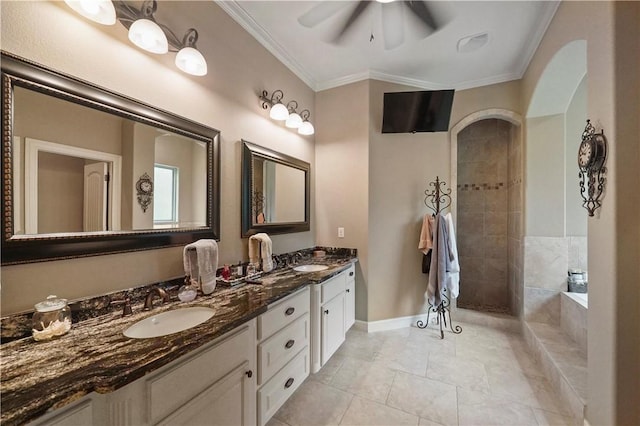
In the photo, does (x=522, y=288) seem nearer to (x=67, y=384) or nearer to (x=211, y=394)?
(x=211, y=394)

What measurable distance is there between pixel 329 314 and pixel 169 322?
1.21 meters

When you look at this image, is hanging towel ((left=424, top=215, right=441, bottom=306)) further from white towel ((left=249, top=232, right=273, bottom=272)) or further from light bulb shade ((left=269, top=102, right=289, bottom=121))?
light bulb shade ((left=269, top=102, right=289, bottom=121))

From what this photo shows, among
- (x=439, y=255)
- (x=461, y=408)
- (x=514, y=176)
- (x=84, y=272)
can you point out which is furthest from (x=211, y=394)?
(x=514, y=176)

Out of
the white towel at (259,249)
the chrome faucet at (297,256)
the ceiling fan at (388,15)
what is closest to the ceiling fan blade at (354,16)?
the ceiling fan at (388,15)

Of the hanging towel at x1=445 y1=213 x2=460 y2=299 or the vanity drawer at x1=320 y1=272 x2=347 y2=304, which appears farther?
the hanging towel at x1=445 y1=213 x2=460 y2=299

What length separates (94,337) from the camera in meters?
0.97

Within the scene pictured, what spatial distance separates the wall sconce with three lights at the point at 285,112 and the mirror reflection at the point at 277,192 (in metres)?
0.41

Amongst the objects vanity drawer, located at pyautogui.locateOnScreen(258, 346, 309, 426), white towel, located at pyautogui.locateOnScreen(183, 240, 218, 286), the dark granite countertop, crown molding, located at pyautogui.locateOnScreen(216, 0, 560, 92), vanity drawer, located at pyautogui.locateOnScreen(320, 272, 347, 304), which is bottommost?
vanity drawer, located at pyautogui.locateOnScreen(258, 346, 309, 426)

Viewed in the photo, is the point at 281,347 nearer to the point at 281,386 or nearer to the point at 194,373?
the point at 281,386

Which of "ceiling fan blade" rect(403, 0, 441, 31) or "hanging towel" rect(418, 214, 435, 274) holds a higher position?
"ceiling fan blade" rect(403, 0, 441, 31)

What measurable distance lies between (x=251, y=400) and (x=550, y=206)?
316cm

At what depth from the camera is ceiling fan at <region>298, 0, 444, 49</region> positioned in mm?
1871

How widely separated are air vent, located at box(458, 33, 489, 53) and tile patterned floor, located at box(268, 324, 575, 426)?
293 centimetres

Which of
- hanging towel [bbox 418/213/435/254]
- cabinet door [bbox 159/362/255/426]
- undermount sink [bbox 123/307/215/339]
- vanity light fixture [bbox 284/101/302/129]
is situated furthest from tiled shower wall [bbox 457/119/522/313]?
undermount sink [bbox 123/307/215/339]
